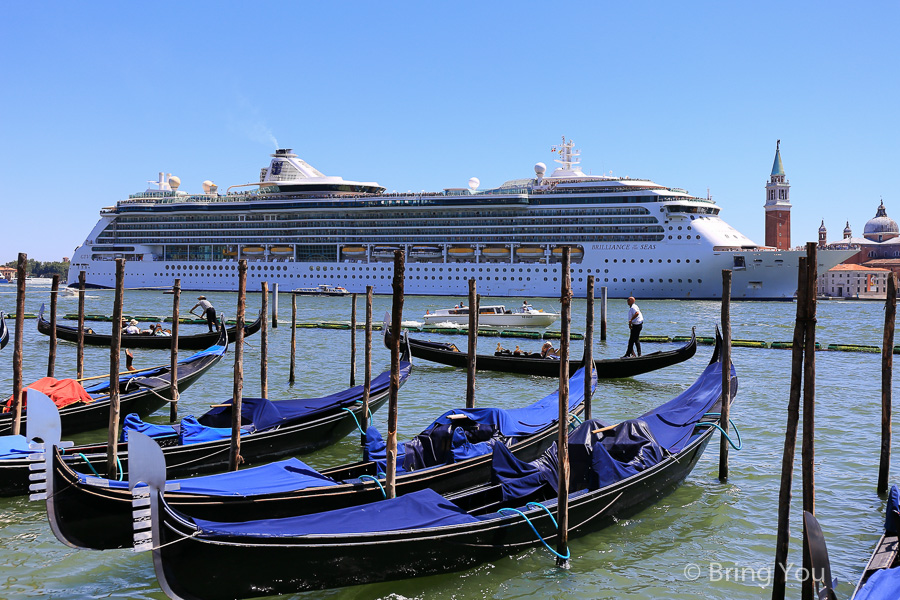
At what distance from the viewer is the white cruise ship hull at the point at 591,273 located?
42.2m

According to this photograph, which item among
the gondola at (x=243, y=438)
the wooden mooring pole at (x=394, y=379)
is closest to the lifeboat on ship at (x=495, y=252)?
the gondola at (x=243, y=438)

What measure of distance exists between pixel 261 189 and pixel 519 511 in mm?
50683

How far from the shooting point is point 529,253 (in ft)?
149

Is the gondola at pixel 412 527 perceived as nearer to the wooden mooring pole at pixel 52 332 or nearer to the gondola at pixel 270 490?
the gondola at pixel 270 490

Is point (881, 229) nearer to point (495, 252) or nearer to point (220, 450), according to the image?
point (495, 252)

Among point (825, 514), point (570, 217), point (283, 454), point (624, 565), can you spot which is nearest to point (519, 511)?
point (624, 565)

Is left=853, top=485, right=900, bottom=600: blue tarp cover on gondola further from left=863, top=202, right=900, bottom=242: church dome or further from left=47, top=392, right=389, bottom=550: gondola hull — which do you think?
left=863, top=202, right=900, bottom=242: church dome

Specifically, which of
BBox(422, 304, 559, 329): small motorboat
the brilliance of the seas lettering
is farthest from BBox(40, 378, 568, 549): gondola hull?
the brilliance of the seas lettering

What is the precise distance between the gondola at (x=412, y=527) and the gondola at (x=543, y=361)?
6919mm

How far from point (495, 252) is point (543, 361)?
104 feet

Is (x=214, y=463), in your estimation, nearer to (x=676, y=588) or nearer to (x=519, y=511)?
(x=519, y=511)

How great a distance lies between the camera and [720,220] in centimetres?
4462

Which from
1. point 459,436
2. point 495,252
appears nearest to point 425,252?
point 495,252

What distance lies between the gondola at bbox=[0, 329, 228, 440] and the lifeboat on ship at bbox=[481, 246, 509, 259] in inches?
→ 1354
